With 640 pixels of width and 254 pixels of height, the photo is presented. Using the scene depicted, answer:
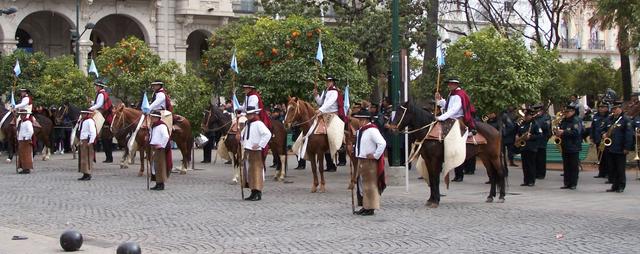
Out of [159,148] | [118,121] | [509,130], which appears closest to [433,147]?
[159,148]

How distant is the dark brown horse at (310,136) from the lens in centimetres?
1891

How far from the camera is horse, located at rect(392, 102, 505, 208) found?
16.1 m

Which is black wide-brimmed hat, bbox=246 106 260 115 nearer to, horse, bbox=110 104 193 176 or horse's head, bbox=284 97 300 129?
horse's head, bbox=284 97 300 129

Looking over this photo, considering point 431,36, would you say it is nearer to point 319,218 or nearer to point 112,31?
point 319,218

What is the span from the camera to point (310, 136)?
18.9 meters

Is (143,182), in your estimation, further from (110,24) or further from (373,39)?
(110,24)

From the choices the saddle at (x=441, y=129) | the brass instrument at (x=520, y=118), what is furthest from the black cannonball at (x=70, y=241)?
the brass instrument at (x=520, y=118)

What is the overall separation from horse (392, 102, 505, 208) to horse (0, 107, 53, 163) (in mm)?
13509

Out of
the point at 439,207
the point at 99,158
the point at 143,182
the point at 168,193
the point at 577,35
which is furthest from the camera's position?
the point at 577,35

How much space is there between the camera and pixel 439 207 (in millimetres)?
15828

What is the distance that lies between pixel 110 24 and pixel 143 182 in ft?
90.6

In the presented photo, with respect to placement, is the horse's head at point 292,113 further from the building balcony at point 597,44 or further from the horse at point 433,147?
the building balcony at point 597,44

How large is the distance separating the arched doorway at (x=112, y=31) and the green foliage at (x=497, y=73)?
25333 mm

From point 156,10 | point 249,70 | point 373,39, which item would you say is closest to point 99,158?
point 249,70
